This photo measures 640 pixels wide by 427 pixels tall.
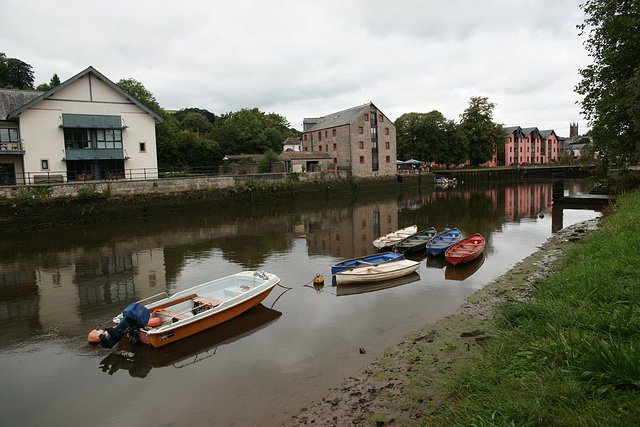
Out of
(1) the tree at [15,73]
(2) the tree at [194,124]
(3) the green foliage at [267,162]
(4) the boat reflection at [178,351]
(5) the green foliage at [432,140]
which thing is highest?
(1) the tree at [15,73]

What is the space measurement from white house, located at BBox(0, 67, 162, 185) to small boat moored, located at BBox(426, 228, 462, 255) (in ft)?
90.6

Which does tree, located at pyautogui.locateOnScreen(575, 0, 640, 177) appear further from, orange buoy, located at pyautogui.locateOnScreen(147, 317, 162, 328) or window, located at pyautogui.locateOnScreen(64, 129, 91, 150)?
window, located at pyautogui.locateOnScreen(64, 129, 91, 150)

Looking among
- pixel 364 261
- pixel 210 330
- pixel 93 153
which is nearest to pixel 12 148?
pixel 93 153

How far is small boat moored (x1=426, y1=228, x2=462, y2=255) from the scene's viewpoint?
18422mm

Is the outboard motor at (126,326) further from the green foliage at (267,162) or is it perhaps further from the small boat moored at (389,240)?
the green foliage at (267,162)

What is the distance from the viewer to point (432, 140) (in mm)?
75688

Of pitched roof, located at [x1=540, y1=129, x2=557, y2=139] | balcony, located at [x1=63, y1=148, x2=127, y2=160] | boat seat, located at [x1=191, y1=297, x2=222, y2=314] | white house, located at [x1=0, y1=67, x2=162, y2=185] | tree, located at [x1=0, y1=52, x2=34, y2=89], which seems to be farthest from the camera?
pitched roof, located at [x1=540, y1=129, x2=557, y2=139]

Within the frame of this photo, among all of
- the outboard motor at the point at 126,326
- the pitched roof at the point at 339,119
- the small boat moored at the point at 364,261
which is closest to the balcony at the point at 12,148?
the outboard motor at the point at 126,326

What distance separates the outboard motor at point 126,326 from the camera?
33.1ft

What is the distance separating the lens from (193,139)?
51.8 metres

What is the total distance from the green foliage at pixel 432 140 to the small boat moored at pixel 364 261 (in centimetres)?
6143

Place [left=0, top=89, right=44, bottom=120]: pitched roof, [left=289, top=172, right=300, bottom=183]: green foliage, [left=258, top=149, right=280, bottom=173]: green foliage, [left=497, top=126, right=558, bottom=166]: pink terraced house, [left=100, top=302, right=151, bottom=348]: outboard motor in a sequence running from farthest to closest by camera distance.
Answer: [left=497, top=126, right=558, bottom=166]: pink terraced house, [left=258, top=149, right=280, bottom=173]: green foliage, [left=289, top=172, right=300, bottom=183]: green foliage, [left=0, top=89, right=44, bottom=120]: pitched roof, [left=100, top=302, right=151, bottom=348]: outboard motor

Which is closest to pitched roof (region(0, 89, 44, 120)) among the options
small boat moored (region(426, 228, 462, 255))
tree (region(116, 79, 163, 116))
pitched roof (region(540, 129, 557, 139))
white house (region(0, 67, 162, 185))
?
white house (region(0, 67, 162, 185))

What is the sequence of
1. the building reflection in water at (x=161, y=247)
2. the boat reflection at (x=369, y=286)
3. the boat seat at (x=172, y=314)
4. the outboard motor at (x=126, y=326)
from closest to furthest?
the outboard motor at (x=126, y=326) → the boat seat at (x=172, y=314) → the building reflection in water at (x=161, y=247) → the boat reflection at (x=369, y=286)
